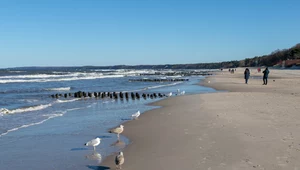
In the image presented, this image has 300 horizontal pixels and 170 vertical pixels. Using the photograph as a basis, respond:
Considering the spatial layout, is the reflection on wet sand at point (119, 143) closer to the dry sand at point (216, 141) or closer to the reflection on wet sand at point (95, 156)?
the dry sand at point (216, 141)

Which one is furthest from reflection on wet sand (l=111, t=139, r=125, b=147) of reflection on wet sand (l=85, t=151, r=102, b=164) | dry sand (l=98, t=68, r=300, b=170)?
reflection on wet sand (l=85, t=151, r=102, b=164)

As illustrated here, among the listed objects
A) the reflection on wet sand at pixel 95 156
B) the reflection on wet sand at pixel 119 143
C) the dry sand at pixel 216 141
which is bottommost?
the reflection on wet sand at pixel 119 143

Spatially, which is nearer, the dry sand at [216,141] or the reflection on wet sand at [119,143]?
the dry sand at [216,141]

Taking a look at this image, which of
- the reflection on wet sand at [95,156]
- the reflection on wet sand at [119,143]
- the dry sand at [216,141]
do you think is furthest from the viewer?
the reflection on wet sand at [119,143]

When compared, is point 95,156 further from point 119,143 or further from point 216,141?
point 216,141

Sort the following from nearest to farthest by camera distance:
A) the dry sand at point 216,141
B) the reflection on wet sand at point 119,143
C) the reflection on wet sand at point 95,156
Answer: the dry sand at point 216,141
the reflection on wet sand at point 95,156
the reflection on wet sand at point 119,143

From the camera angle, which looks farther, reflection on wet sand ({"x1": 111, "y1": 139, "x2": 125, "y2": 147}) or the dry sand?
reflection on wet sand ({"x1": 111, "y1": 139, "x2": 125, "y2": 147})

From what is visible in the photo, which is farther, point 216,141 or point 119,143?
point 119,143

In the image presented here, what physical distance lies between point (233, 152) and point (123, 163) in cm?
245

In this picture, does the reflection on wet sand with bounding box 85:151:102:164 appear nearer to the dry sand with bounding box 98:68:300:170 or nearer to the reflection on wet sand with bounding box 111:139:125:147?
the dry sand with bounding box 98:68:300:170

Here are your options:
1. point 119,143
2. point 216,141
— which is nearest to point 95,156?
point 119,143

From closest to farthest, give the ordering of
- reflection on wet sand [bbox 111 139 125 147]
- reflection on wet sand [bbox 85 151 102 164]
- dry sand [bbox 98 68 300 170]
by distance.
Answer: dry sand [bbox 98 68 300 170] → reflection on wet sand [bbox 85 151 102 164] → reflection on wet sand [bbox 111 139 125 147]

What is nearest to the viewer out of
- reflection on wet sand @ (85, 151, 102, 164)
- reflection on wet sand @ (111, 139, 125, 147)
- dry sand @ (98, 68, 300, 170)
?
dry sand @ (98, 68, 300, 170)

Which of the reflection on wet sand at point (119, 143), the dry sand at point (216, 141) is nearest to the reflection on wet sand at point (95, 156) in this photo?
the dry sand at point (216, 141)
